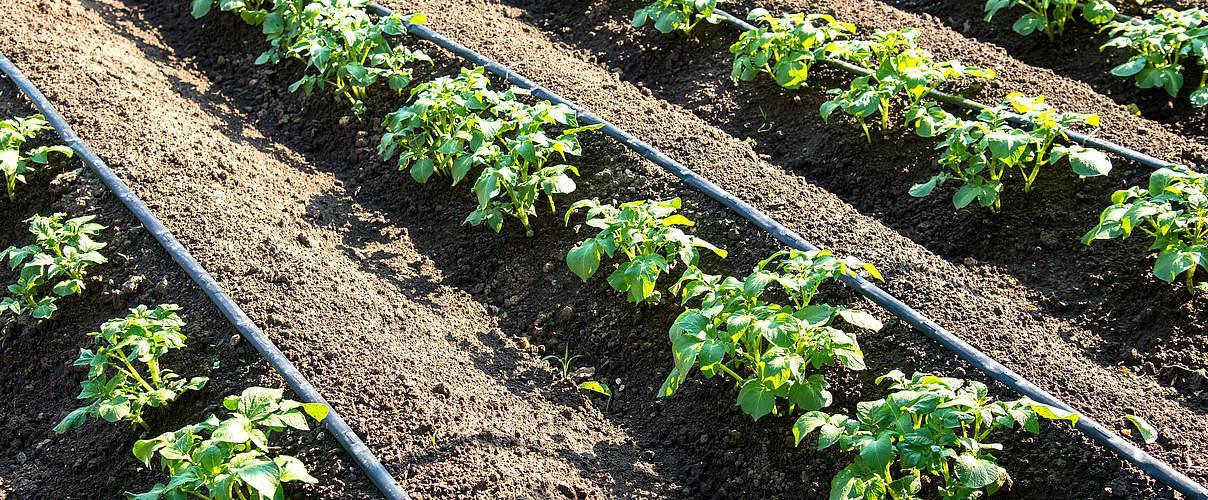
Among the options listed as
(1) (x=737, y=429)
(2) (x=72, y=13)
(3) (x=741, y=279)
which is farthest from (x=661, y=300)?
(2) (x=72, y=13)

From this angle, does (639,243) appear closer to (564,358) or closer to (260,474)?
(564,358)

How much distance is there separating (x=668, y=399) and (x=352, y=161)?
2313 mm

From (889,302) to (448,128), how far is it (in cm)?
216

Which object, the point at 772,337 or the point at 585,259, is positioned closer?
the point at 772,337

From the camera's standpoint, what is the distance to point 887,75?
4441 millimetres

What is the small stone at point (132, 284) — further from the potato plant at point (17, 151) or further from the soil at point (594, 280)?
the potato plant at point (17, 151)

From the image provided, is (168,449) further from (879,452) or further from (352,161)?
(352,161)

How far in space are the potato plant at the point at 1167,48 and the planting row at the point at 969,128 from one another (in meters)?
0.45

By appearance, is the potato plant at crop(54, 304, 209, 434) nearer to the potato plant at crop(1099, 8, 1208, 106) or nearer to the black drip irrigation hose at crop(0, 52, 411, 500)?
the black drip irrigation hose at crop(0, 52, 411, 500)

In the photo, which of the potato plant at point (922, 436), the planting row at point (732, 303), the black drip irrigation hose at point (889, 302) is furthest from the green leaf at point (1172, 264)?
the potato plant at point (922, 436)

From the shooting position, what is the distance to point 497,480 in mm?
3170

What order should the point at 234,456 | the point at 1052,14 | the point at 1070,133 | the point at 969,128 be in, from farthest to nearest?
the point at 1052,14 → the point at 1070,133 → the point at 969,128 → the point at 234,456

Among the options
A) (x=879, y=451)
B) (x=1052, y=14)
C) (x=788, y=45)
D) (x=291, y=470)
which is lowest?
(x=291, y=470)

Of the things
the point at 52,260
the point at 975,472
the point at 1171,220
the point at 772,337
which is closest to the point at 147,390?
the point at 52,260
